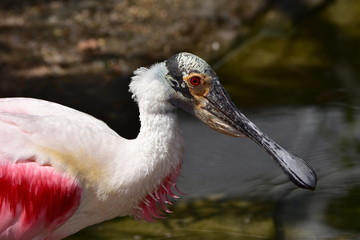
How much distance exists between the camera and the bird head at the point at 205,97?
14.5 ft

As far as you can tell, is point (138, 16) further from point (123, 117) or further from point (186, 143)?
point (186, 143)

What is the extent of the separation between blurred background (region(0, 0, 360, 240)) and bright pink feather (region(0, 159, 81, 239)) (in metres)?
1.13

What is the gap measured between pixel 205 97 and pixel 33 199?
114 centimetres

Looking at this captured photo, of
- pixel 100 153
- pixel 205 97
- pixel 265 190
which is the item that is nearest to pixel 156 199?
pixel 100 153

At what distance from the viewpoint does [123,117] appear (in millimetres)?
7066

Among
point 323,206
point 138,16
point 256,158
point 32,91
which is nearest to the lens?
point 323,206

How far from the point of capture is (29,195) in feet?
14.7

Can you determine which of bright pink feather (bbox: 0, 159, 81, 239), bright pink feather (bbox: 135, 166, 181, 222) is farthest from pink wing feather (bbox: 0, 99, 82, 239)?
bright pink feather (bbox: 135, 166, 181, 222)

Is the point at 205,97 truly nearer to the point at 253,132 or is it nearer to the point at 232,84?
the point at 253,132

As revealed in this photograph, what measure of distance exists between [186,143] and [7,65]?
2486 mm

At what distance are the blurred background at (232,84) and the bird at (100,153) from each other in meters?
1.12

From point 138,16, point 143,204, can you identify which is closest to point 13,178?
point 143,204

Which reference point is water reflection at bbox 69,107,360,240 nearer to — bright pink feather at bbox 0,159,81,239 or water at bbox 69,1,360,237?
water at bbox 69,1,360,237

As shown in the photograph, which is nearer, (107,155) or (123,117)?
(107,155)
